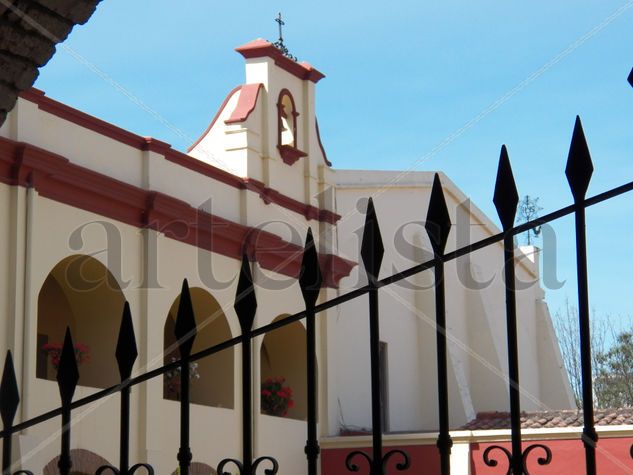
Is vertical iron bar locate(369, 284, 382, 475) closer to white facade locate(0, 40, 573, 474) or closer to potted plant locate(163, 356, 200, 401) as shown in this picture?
white facade locate(0, 40, 573, 474)

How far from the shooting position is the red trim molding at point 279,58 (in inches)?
773

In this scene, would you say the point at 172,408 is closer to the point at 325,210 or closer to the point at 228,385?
the point at 228,385

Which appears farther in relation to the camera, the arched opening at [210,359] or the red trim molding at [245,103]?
the red trim molding at [245,103]

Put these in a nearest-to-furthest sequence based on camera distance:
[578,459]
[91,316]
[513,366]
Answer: [513,366] → [91,316] → [578,459]

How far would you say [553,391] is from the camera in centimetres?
2905

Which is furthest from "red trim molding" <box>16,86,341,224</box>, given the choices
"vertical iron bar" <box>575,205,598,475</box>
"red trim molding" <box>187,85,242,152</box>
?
"vertical iron bar" <box>575,205,598,475</box>

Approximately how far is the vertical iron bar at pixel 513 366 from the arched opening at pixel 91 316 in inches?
480

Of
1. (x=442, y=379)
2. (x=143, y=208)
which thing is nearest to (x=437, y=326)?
(x=442, y=379)

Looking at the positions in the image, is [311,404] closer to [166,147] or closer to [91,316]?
[91,316]

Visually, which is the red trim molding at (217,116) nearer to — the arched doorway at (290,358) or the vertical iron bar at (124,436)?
the arched doorway at (290,358)

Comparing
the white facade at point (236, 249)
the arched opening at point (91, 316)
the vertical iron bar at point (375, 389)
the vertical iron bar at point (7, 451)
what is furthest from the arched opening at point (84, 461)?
the vertical iron bar at point (375, 389)

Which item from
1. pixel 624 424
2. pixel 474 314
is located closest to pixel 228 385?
pixel 624 424

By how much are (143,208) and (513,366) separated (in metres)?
13.2

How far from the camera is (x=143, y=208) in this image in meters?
15.8
